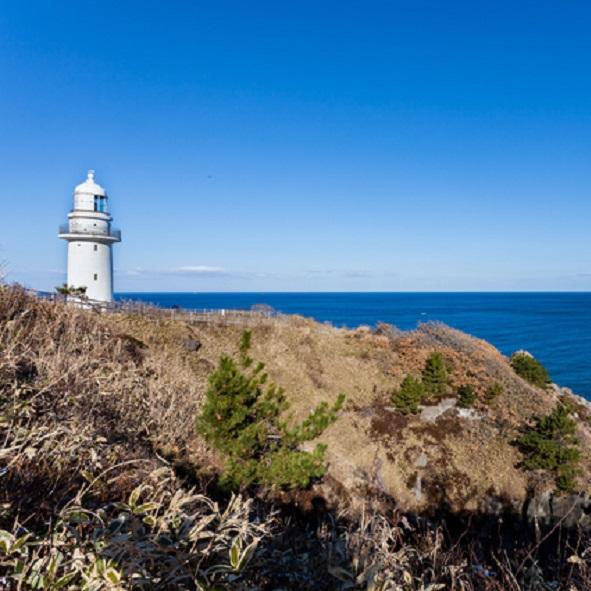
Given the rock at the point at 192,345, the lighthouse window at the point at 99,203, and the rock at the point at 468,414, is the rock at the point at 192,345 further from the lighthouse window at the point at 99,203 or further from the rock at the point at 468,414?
the lighthouse window at the point at 99,203

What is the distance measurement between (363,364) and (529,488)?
31.8 feet

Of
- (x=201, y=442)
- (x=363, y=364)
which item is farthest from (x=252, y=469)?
(x=363, y=364)

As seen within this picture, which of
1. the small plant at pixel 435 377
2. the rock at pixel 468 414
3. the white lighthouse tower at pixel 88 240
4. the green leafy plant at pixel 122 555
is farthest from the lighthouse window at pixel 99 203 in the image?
the green leafy plant at pixel 122 555

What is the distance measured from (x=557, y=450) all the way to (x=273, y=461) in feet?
37.8

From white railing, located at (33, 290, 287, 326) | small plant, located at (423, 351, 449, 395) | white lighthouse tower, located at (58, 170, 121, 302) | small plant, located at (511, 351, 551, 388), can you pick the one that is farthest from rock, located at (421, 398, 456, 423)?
white lighthouse tower, located at (58, 170, 121, 302)

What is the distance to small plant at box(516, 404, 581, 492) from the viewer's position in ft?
46.7

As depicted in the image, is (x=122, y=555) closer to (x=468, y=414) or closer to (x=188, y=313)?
(x=468, y=414)

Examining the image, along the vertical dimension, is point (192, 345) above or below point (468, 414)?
above

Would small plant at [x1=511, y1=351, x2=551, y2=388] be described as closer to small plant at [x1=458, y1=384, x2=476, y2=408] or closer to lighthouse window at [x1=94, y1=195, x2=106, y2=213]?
small plant at [x1=458, y1=384, x2=476, y2=408]

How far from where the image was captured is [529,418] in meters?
18.9

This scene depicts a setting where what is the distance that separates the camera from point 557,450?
14.5 m

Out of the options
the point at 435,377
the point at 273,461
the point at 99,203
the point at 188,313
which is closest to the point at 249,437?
the point at 273,461

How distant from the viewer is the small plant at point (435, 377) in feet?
62.7

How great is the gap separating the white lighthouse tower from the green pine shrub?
70.0ft
